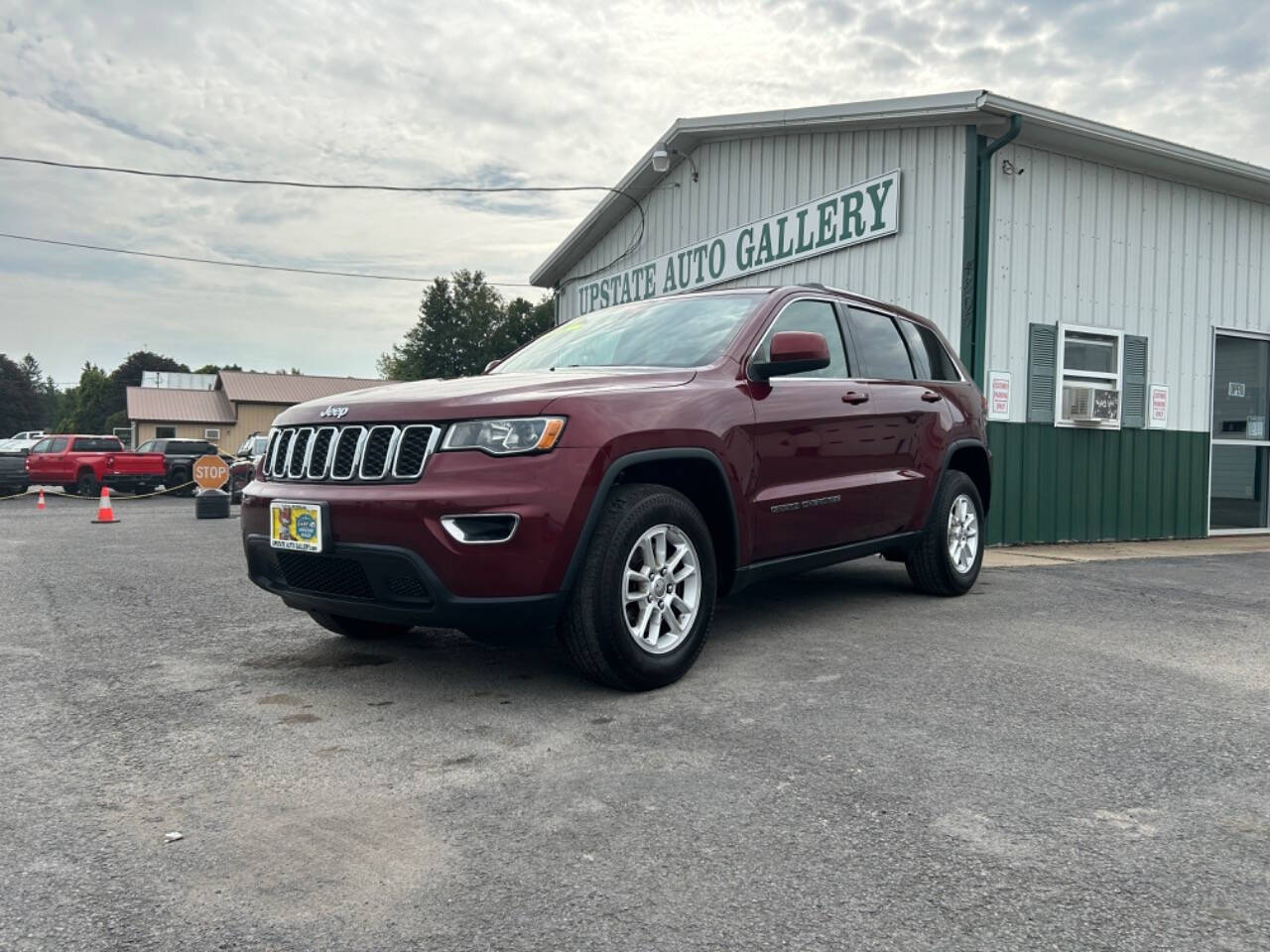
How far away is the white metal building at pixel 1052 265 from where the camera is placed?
9.28m

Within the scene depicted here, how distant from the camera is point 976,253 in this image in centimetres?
913

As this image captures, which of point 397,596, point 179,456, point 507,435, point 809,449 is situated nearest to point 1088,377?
point 809,449

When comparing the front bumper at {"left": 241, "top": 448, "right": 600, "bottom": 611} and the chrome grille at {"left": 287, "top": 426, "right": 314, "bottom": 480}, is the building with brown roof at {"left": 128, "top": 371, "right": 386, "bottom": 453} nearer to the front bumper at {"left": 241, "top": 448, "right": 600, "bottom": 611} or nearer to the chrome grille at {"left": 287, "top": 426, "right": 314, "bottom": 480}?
the chrome grille at {"left": 287, "top": 426, "right": 314, "bottom": 480}

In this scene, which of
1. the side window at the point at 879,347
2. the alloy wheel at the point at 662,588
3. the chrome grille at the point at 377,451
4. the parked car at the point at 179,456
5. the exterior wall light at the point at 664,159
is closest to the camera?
the chrome grille at the point at 377,451

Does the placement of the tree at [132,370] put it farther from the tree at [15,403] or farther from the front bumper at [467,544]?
the front bumper at [467,544]

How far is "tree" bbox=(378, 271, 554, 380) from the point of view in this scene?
65.4 metres

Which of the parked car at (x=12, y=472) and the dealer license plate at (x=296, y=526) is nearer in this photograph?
the dealer license plate at (x=296, y=526)

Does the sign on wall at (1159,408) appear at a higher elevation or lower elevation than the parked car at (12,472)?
higher

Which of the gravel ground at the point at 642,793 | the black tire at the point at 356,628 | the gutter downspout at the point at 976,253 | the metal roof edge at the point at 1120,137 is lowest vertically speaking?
the gravel ground at the point at 642,793

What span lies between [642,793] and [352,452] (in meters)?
1.81

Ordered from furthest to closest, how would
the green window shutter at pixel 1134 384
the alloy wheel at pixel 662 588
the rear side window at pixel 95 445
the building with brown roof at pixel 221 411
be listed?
the building with brown roof at pixel 221 411
the rear side window at pixel 95 445
the green window shutter at pixel 1134 384
the alloy wheel at pixel 662 588

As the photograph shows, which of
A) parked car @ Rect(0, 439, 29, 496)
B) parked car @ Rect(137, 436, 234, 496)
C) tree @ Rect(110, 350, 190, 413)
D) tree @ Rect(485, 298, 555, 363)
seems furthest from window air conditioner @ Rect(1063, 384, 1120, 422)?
tree @ Rect(110, 350, 190, 413)

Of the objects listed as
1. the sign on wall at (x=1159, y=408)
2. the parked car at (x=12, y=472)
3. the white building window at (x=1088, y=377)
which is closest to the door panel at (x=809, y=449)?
the white building window at (x=1088, y=377)

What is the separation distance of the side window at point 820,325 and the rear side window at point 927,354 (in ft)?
2.92
